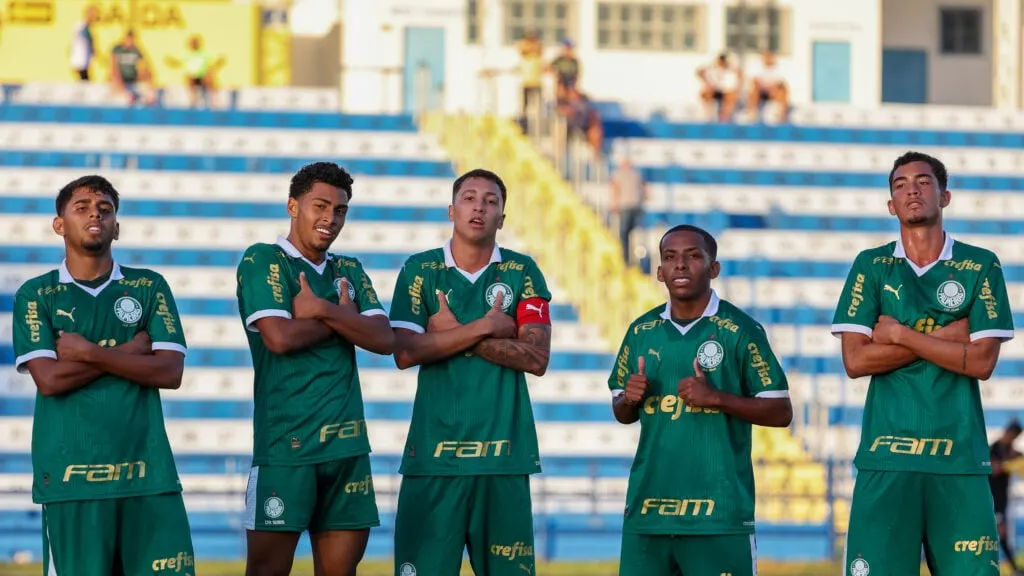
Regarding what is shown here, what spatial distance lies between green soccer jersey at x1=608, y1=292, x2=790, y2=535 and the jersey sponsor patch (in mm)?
1846

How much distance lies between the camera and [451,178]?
2159 cm

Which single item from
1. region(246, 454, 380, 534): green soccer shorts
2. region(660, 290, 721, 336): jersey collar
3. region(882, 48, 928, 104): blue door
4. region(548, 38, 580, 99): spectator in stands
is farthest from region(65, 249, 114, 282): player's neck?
region(882, 48, 928, 104): blue door

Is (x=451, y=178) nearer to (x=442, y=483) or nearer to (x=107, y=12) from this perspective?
(x=107, y=12)

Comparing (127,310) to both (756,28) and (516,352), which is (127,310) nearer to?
(516,352)

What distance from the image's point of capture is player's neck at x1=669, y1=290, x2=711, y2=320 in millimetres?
7422

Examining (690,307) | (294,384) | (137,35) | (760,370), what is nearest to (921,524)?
(760,370)

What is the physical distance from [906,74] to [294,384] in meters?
23.0

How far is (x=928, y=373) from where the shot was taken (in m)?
7.32

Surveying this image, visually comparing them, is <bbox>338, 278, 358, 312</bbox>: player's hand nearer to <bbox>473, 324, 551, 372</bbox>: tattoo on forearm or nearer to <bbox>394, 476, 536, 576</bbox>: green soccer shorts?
<bbox>473, 324, 551, 372</bbox>: tattoo on forearm

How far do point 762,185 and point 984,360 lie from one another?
15.0 m

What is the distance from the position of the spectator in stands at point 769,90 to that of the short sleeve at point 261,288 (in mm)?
17009

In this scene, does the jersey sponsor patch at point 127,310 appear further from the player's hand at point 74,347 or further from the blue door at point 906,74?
the blue door at point 906,74

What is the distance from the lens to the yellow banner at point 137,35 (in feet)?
83.7

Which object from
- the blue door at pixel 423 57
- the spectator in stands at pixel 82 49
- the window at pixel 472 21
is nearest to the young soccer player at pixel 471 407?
the spectator in stands at pixel 82 49
